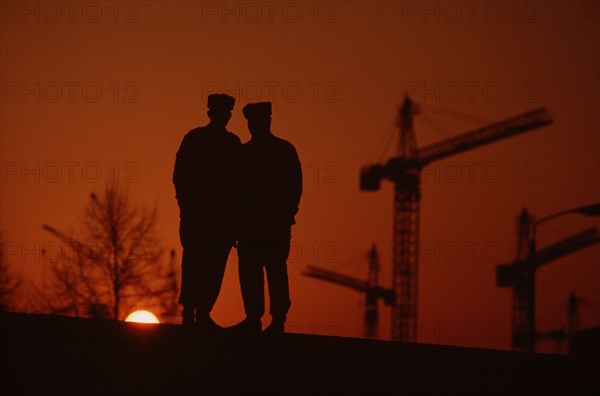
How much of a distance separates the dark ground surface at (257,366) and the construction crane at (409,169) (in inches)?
2432

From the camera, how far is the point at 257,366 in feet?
32.5

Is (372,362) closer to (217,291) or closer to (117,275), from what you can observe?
(217,291)

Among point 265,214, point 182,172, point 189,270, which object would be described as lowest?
point 189,270

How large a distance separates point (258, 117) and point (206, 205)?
1212 mm

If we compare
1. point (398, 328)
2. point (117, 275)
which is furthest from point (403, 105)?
point (117, 275)

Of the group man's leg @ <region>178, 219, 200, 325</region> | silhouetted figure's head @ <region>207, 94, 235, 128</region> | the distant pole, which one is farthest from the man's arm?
the distant pole

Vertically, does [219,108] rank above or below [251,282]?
above

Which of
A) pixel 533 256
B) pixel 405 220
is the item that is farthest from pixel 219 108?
pixel 405 220

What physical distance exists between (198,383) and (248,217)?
10.0 feet

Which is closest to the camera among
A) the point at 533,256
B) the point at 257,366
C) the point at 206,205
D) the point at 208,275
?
the point at 257,366

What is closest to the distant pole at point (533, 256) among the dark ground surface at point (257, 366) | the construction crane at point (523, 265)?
the dark ground surface at point (257, 366)

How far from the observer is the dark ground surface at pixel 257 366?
9.04 m

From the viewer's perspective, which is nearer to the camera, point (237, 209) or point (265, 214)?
point (265, 214)

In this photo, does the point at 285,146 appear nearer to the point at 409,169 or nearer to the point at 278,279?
the point at 278,279
